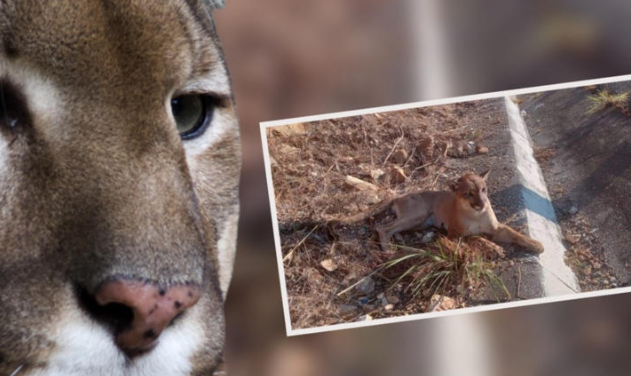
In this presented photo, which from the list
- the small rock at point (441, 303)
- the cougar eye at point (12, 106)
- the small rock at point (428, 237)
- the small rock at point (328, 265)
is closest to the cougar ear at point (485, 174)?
the small rock at point (428, 237)

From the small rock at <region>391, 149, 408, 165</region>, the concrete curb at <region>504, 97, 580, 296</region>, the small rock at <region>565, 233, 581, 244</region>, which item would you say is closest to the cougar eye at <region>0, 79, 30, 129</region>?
the small rock at <region>391, 149, 408, 165</region>

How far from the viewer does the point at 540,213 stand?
1.63 m

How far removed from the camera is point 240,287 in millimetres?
1551

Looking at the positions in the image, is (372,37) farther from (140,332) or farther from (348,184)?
(140,332)

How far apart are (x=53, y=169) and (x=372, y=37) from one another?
2.92 ft

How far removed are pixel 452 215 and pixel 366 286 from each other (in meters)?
0.25

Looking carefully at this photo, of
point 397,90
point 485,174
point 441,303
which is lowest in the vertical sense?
point 441,303

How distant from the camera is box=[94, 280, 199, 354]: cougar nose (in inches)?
37.2

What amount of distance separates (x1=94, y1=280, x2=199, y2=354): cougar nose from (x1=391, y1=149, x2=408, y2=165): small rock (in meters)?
0.71

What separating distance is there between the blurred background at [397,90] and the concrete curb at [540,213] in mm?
59

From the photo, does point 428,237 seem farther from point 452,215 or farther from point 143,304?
point 143,304

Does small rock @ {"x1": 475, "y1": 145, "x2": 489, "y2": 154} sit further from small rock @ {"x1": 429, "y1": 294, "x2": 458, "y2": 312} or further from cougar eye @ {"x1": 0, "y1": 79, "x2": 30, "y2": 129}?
cougar eye @ {"x1": 0, "y1": 79, "x2": 30, "y2": 129}

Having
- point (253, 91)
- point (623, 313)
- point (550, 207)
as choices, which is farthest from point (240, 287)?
point (623, 313)

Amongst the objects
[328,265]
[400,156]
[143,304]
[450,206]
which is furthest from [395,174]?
[143,304]
